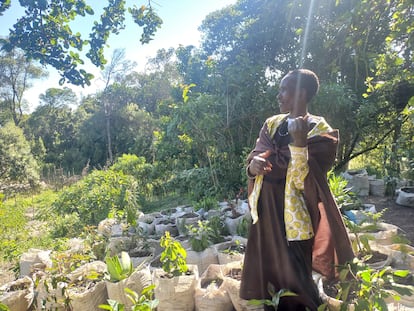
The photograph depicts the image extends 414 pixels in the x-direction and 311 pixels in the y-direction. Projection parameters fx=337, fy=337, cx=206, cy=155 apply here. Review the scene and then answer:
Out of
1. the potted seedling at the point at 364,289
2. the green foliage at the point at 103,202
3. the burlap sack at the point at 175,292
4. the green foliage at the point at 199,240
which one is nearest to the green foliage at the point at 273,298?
the potted seedling at the point at 364,289

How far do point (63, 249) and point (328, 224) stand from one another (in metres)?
2.52

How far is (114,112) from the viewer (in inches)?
768

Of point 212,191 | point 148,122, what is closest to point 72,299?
point 212,191

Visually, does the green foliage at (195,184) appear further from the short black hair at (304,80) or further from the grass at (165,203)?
the short black hair at (304,80)

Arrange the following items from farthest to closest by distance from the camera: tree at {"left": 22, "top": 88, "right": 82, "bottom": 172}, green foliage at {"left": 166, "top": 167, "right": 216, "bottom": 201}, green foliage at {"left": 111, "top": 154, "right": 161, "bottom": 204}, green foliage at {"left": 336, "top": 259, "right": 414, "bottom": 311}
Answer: tree at {"left": 22, "top": 88, "right": 82, "bottom": 172}, green foliage at {"left": 111, "top": 154, "right": 161, "bottom": 204}, green foliage at {"left": 166, "top": 167, "right": 216, "bottom": 201}, green foliage at {"left": 336, "top": 259, "right": 414, "bottom": 311}

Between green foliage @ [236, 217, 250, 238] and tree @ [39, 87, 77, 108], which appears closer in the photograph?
green foliage @ [236, 217, 250, 238]

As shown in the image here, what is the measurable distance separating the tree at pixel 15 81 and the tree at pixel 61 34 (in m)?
22.1

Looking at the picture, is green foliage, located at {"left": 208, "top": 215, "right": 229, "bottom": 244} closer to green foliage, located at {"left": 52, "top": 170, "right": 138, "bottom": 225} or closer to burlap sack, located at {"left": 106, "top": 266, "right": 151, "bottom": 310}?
burlap sack, located at {"left": 106, "top": 266, "right": 151, "bottom": 310}

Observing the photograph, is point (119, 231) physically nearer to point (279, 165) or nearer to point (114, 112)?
point (279, 165)

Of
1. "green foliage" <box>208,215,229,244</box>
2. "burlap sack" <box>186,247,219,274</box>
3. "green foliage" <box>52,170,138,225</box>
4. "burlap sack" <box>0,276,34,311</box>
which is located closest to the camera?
"burlap sack" <box>0,276,34,311</box>

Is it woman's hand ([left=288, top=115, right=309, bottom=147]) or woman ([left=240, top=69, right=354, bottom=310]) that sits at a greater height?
woman's hand ([left=288, top=115, right=309, bottom=147])

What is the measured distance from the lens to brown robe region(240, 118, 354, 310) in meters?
1.74

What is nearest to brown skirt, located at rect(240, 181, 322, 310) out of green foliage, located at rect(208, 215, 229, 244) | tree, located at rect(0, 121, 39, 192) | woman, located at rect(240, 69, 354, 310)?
woman, located at rect(240, 69, 354, 310)

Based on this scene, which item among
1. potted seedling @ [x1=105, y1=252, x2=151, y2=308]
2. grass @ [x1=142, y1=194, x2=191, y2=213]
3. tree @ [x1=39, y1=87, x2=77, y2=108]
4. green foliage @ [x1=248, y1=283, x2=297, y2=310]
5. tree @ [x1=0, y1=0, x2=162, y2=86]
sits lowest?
grass @ [x1=142, y1=194, x2=191, y2=213]
